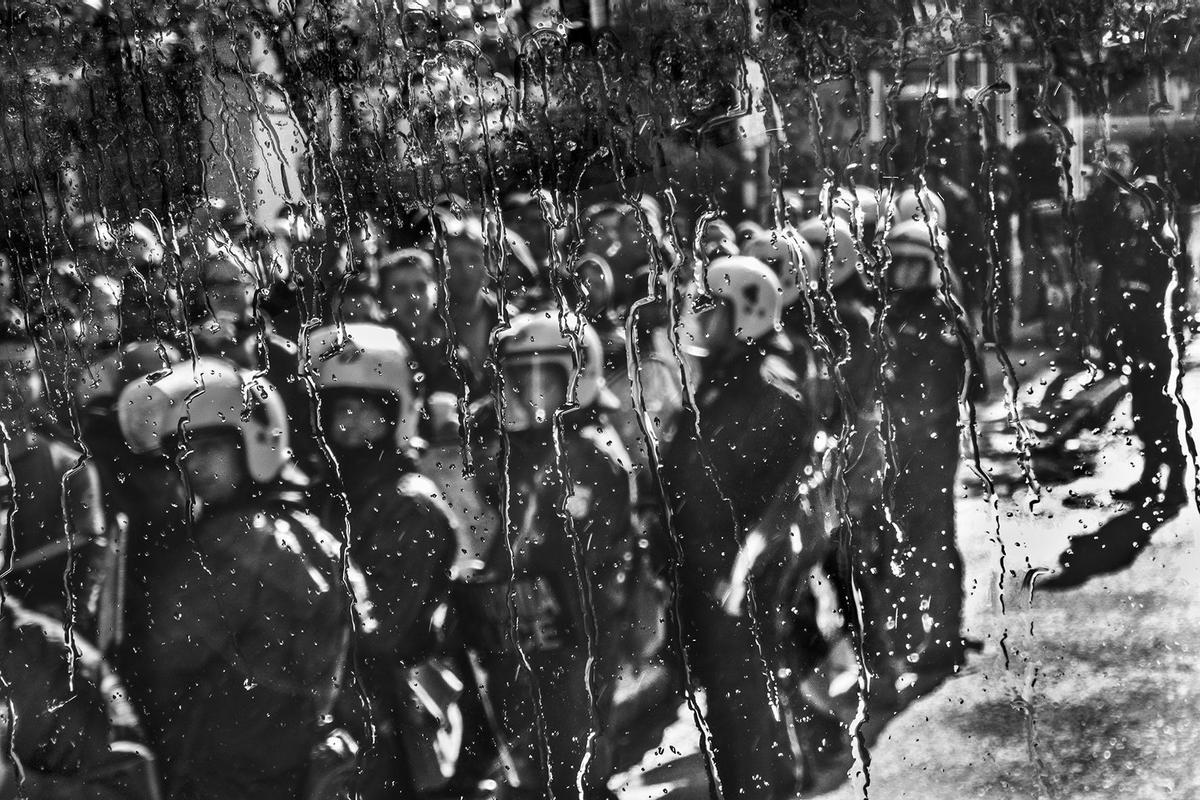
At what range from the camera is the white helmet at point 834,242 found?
62 cm

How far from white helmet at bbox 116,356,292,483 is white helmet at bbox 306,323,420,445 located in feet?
0.18

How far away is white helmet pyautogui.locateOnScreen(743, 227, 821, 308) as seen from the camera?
620 millimetres

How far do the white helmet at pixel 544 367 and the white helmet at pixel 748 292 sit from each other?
0.33 ft

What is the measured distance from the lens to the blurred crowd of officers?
2.02 ft

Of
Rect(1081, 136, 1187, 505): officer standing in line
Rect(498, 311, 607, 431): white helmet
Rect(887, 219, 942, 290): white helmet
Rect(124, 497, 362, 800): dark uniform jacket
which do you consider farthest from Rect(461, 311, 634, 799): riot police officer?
Rect(1081, 136, 1187, 505): officer standing in line

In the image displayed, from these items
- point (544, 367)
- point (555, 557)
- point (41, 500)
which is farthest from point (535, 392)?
point (41, 500)

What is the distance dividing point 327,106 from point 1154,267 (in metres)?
0.59

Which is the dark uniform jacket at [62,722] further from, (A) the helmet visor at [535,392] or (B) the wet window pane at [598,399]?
(A) the helmet visor at [535,392]

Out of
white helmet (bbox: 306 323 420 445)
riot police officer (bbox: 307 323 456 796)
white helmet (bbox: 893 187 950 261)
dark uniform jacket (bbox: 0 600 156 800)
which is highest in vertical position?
white helmet (bbox: 893 187 950 261)

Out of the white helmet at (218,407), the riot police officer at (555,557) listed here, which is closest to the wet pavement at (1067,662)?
the riot police officer at (555,557)

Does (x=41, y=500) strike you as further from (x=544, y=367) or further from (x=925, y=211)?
(x=925, y=211)

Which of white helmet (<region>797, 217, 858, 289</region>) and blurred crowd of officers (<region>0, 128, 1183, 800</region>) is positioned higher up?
white helmet (<region>797, 217, 858, 289</region>)

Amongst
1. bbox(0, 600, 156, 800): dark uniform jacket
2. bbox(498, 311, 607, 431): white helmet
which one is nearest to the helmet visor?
bbox(498, 311, 607, 431): white helmet

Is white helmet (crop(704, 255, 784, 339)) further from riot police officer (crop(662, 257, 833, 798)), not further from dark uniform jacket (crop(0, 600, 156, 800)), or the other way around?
dark uniform jacket (crop(0, 600, 156, 800))
